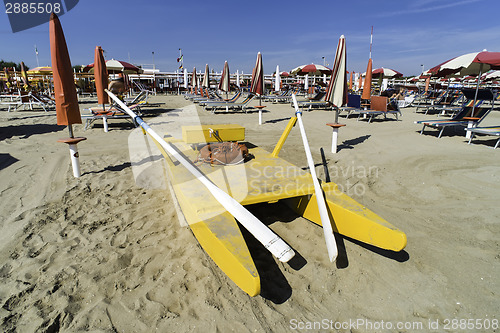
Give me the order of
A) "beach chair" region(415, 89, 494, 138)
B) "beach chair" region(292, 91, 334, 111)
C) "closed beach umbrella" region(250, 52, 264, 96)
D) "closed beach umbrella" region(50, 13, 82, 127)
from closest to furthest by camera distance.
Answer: "closed beach umbrella" region(50, 13, 82, 127) → "beach chair" region(415, 89, 494, 138) → "closed beach umbrella" region(250, 52, 264, 96) → "beach chair" region(292, 91, 334, 111)

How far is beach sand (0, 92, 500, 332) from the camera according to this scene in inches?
79.5

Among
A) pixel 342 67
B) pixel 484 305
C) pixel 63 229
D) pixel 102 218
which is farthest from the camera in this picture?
pixel 342 67

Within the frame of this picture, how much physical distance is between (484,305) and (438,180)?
3.00m

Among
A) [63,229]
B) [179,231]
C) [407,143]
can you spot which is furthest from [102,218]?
[407,143]

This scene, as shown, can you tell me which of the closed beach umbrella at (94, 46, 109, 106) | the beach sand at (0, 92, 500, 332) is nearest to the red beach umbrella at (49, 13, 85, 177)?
the beach sand at (0, 92, 500, 332)

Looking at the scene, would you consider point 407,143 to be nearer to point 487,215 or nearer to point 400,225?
point 487,215

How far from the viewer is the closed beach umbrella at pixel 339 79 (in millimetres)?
5580

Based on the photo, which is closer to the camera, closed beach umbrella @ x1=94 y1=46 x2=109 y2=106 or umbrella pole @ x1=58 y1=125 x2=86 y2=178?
umbrella pole @ x1=58 y1=125 x2=86 y2=178

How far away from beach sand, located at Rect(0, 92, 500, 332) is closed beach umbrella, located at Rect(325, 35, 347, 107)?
73.5 inches

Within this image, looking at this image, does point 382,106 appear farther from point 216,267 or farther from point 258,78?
point 216,267

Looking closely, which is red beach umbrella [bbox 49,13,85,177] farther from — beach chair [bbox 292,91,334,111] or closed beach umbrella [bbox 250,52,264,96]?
beach chair [bbox 292,91,334,111]

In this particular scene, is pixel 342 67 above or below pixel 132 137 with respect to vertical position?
above

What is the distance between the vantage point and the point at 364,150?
21.8 feet

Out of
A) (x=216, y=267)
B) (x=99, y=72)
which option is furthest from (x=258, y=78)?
(x=216, y=267)
